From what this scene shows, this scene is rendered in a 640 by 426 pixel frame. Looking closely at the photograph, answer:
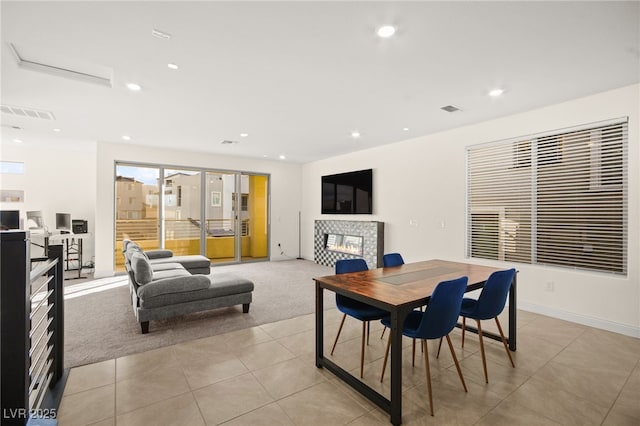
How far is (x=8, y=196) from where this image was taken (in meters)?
6.38

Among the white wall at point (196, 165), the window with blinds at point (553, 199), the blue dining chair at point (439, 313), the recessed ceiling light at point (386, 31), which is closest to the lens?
the blue dining chair at point (439, 313)

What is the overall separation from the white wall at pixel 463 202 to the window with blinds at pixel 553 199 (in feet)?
0.38

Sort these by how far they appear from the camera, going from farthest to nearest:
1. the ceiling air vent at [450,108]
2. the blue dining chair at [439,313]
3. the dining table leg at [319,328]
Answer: the ceiling air vent at [450,108], the dining table leg at [319,328], the blue dining chair at [439,313]

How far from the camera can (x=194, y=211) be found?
7.18 metres

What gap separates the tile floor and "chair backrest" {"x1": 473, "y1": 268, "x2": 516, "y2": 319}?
493 mm

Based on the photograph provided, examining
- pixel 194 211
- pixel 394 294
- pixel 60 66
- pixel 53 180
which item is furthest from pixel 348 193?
pixel 53 180

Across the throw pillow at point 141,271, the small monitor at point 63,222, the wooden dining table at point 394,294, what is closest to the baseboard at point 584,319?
the wooden dining table at point 394,294

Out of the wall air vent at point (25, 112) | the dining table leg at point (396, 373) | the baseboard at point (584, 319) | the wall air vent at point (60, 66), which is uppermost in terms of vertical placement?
the wall air vent at point (60, 66)

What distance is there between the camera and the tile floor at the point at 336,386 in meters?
1.97

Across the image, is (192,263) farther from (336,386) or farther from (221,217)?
(336,386)

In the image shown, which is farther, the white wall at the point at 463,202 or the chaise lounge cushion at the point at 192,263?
the chaise lounge cushion at the point at 192,263

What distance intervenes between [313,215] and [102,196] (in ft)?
15.6

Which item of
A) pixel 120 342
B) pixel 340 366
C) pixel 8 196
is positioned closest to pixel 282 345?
pixel 340 366

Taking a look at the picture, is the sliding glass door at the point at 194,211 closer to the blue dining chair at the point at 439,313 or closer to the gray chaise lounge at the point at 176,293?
the gray chaise lounge at the point at 176,293
